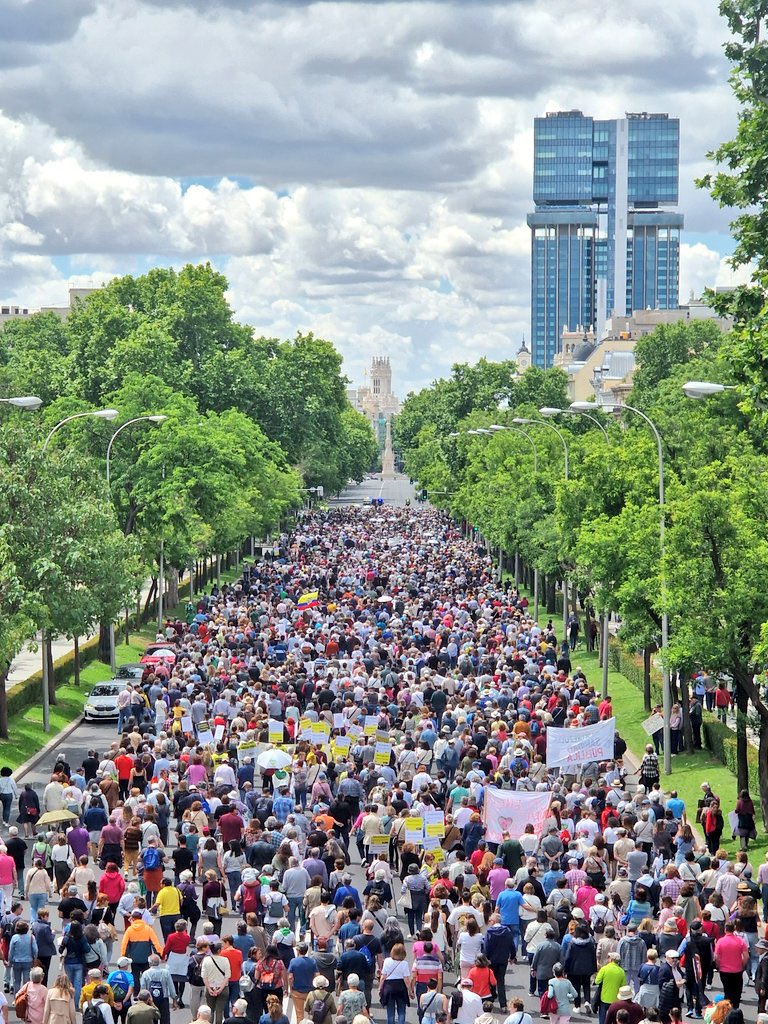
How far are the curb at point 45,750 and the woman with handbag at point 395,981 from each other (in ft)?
54.5

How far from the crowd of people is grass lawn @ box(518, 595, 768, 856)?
735mm

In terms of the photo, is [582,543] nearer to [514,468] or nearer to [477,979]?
[477,979]

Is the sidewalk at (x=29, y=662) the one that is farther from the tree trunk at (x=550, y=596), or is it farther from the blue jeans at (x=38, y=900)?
the blue jeans at (x=38, y=900)

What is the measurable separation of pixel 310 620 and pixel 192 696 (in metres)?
14.9

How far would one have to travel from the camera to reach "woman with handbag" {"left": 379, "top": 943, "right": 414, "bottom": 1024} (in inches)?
651

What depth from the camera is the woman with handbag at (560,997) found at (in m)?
16.2

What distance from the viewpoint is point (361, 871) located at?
24438mm

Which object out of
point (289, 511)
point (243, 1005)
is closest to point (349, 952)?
point (243, 1005)

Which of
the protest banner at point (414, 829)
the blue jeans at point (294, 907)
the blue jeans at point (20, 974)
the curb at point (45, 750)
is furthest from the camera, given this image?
the curb at point (45, 750)

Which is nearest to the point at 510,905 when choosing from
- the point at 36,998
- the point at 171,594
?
the point at 36,998

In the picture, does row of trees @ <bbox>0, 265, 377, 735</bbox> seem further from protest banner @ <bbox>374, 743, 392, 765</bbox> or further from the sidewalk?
protest banner @ <bbox>374, 743, 392, 765</bbox>

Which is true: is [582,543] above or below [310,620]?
above

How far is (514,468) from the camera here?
73000 millimetres

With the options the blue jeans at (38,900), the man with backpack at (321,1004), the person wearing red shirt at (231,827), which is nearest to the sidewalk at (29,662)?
the person wearing red shirt at (231,827)
